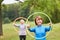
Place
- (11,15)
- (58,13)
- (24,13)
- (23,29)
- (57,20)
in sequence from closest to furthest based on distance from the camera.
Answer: (23,29), (58,13), (57,20), (24,13), (11,15)

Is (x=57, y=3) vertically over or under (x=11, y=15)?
over

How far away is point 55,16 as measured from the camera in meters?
44.2

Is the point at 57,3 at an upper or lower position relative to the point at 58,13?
upper

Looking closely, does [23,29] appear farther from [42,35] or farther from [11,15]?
[11,15]

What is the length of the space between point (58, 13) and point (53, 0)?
2049 cm

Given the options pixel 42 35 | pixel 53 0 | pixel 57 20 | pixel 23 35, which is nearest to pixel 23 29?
pixel 23 35

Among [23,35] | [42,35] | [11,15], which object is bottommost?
[11,15]

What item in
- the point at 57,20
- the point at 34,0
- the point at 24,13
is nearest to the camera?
the point at 34,0

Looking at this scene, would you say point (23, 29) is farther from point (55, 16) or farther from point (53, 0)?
point (55, 16)

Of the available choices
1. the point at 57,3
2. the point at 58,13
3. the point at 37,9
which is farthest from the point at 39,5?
the point at 58,13

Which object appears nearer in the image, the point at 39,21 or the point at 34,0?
the point at 39,21

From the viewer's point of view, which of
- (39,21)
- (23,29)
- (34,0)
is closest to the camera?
(39,21)

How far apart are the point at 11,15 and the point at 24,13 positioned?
9.09 meters

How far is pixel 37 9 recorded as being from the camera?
2081 centimetres
